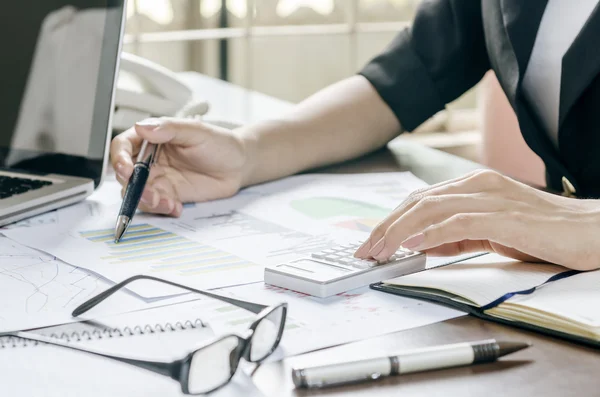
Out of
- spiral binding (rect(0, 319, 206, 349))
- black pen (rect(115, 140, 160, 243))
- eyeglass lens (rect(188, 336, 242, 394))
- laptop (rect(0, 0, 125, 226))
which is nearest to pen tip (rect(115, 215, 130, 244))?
black pen (rect(115, 140, 160, 243))

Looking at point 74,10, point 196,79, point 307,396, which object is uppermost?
point 74,10

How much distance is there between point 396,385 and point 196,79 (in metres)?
1.37

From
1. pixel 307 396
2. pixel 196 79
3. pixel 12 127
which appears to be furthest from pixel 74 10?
pixel 196 79

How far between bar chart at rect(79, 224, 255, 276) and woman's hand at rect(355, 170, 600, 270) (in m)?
0.13

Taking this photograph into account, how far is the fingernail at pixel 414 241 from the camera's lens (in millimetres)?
625

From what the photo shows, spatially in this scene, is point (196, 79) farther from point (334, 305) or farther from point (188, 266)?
point (334, 305)

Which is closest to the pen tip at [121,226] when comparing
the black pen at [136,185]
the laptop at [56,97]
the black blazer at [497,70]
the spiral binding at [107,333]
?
the black pen at [136,185]

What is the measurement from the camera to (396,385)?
438 mm

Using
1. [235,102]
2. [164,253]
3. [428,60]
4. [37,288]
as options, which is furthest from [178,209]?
[235,102]

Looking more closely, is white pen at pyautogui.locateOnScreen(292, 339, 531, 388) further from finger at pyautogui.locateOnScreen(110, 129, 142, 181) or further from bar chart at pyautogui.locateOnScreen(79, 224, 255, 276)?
finger at pyautogui.locateOnScreen(110, 129, 142, 181)

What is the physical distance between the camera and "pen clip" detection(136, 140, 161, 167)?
851mm

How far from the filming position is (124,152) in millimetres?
881

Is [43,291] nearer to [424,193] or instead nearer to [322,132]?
[424,193]

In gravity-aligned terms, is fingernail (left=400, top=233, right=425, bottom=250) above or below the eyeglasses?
above
